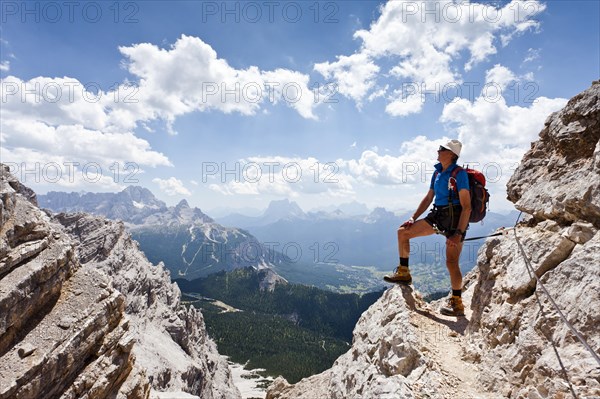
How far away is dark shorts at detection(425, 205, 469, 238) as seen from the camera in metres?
10.7

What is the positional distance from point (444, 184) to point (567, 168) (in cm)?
339

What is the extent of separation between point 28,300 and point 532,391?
2181 cm

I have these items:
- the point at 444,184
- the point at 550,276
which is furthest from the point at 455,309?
the point at 550,276

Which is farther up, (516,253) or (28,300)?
(516,253)

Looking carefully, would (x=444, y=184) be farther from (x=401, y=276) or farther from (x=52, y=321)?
(x=52, y=321)

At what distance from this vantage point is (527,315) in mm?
7754

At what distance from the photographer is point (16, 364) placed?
15648 millimetres

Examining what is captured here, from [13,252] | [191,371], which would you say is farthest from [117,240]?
[13,252]

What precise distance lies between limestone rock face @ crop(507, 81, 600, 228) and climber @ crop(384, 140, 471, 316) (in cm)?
220

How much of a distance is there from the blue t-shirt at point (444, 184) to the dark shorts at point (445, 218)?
208 mm

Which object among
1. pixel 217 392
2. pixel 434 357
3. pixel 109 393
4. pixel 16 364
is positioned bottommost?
pixel 217 392

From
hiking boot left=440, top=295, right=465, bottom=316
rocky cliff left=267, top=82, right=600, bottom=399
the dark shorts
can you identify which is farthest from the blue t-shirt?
hiking boot left=440, top=295, right=465, bottom=316

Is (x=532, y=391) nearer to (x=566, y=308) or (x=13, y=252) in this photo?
(x=566, y=308)

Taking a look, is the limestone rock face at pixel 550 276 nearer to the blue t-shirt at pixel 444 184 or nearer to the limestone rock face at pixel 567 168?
the limestone rock face at pixel 567 168
